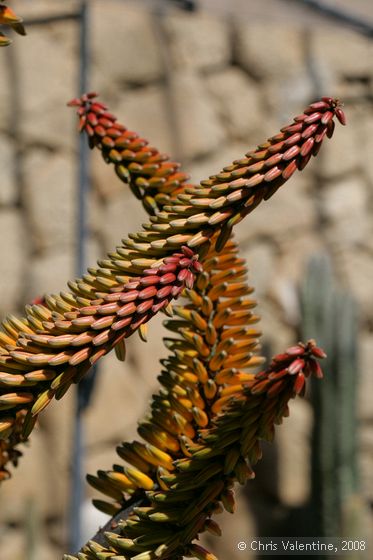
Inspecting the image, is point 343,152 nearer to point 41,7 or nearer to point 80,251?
point 41,7

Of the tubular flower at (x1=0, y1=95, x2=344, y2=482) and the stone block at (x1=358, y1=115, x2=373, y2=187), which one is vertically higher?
the stone block at (x1=358, y1=115, x2=373, y2=187)

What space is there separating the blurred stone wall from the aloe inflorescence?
2233 millimetres

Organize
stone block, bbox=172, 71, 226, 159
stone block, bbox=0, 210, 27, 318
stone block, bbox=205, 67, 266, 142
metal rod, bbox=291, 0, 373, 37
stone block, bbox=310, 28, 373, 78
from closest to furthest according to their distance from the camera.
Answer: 1. metal rod, bbox=291, 0, 373, 37
2. stone block, bbox=0, 210, 27, 318
3. stone block, bbox=172, 71, 226, 159
4. stone block, bbox=205, 67, 266, 142
5. stone block, bbox=310, 28, 373, 78

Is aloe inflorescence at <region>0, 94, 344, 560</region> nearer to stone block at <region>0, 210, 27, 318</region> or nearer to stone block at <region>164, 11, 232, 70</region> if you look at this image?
stone block at <region>0, 210, 27, 318</region>

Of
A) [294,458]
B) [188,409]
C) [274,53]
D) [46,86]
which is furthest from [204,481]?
[274,53]

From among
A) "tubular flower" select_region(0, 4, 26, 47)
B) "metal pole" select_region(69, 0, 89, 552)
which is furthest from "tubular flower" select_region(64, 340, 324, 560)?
"metal pole" select_region(69, 0, 89, 552)

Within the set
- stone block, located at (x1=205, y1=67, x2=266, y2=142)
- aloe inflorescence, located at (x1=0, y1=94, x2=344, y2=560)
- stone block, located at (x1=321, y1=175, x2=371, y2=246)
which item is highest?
stone block, located at (x1=205, y1=67, x2=266, y2=142)

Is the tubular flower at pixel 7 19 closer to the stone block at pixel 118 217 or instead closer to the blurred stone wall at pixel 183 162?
the blurred stone wall at pixel 183 162

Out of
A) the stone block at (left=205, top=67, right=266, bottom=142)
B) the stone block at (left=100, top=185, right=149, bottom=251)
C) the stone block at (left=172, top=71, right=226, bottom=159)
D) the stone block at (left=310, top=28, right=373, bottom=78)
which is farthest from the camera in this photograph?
the stone block at (left=310, top=28, right=373, bottom=78)

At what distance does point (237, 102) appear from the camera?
3188 millimetres

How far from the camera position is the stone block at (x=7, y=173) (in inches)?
110

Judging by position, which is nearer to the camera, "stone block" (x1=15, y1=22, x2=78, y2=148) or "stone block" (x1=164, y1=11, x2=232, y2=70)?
"stone block" (x1=15, y1=22, x2=78, y2=148)

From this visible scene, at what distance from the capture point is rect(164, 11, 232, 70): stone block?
3037 mm

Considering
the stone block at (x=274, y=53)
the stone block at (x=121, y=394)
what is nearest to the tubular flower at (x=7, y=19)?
the stone block at (x=121, y=394)
